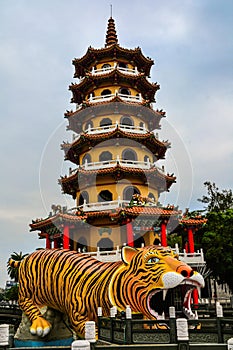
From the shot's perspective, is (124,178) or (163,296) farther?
(124,178)

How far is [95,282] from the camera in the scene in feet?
35.6

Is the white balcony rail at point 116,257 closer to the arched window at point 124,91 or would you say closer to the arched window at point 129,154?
the arched window at point 129,154

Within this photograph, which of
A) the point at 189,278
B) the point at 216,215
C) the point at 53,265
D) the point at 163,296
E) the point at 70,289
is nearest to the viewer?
the point at 189,278

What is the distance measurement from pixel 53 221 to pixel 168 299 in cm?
1048

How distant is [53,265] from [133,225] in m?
7.48

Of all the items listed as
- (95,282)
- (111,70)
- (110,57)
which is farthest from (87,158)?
(95,282)

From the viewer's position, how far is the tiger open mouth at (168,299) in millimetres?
9250

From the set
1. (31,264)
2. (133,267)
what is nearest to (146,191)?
(31,264)

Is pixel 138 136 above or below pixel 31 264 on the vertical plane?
above

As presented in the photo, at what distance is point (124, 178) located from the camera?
2130 centimetres

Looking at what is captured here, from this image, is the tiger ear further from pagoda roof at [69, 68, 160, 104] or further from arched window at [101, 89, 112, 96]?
arched window at [101, 89, 112, 96]

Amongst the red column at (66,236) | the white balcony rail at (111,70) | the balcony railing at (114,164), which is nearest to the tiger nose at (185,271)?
the red column at (66,236)

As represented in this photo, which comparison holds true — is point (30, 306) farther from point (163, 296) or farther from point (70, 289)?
point (163, 296)

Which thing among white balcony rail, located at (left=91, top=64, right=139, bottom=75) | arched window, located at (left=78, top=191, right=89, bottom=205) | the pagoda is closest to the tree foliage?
the pagoda
